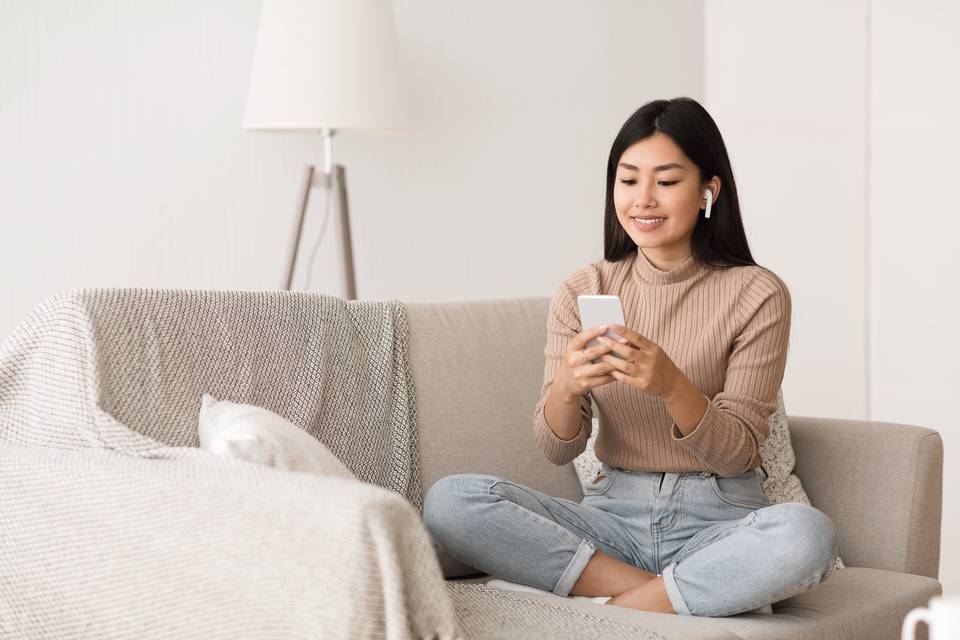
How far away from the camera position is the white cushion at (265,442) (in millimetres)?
1459

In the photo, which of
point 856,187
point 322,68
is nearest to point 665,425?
point 322,68

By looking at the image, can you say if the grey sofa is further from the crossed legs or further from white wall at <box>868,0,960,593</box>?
white wall at <box>868,0,960,593</box>

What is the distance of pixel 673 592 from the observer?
167 cm

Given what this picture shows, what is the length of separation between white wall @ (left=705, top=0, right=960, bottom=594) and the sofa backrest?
1717 mm

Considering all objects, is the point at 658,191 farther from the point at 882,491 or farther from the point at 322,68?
the point at 322,68

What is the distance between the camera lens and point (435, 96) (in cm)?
351

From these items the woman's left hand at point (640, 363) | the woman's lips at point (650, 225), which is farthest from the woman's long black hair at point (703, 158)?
the woman's left hand at point (640, 363)

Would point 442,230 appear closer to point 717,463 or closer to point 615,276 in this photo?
point 615,276

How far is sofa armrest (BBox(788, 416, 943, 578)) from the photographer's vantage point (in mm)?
2014

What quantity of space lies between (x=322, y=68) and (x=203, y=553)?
66.4 inches

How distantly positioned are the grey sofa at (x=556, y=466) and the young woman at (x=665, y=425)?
18cm

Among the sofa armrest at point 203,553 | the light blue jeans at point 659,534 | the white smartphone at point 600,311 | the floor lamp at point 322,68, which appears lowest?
the light blue jeans at point 659,534

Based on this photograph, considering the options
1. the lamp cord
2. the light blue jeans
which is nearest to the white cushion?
the light blue jeans

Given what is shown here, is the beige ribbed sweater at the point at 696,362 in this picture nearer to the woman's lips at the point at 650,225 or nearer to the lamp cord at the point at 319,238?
the woman's lips at the point at 650,225
